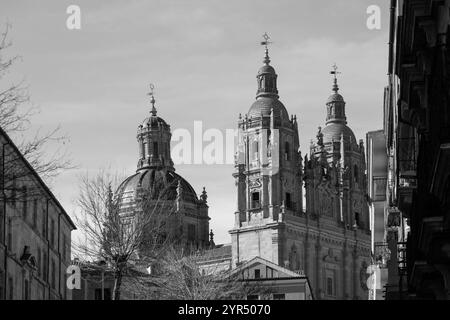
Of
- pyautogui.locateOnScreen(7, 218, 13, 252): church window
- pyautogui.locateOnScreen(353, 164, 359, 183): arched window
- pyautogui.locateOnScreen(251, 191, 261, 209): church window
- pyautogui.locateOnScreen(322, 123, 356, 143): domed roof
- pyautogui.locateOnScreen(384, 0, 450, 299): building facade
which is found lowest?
pyautogui.locateOnScreen(384, 0, 450, 299): building facade

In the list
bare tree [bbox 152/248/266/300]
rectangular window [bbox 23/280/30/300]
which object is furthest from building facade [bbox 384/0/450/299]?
bare tree [bbox 152/248/266/300]

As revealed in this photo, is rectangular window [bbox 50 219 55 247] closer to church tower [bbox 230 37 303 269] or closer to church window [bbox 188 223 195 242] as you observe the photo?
church tower [bbox 230 37 303 269]

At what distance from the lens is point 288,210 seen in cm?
14662

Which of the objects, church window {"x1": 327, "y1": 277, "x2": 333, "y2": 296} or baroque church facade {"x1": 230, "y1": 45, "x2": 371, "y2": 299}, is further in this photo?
church window {"x1": 327, "y1": 277, "x2": 333, "y2": 296}

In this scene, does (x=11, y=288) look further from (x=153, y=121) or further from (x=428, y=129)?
(x=153, y=121)

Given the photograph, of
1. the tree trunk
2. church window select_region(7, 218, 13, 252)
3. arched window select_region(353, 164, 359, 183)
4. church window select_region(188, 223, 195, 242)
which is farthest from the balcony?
arched window select_region(353, 164, 359, 183)

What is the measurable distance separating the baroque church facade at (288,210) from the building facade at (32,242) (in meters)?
64.6

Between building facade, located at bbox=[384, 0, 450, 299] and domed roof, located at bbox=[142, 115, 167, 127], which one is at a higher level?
domed roof, located at bbox=[142, 115, 167, 127]

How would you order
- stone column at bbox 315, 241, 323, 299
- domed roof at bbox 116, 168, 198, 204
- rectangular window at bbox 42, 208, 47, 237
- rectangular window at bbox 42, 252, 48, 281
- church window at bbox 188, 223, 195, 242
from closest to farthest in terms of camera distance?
rectangular window at bbox 42, 252, 48, 281 → rectangular window at bbox 42, 208, 47, 237 → stone column at bbox 315, 241, 323, 299 → domed roof at bbox 116, 168, 198, 204 → church window at bbox 188, 223, 195, 242

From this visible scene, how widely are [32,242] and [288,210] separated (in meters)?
80.7

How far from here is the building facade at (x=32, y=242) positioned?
59.4 metres

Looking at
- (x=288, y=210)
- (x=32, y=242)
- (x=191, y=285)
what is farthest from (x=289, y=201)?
(x=32, y=242)

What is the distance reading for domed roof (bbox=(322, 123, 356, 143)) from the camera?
168 meters

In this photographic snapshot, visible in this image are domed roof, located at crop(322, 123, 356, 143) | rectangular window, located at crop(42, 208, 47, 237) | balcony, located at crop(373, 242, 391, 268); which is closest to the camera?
balcony, located at crop(373, 242, 391, 268)
